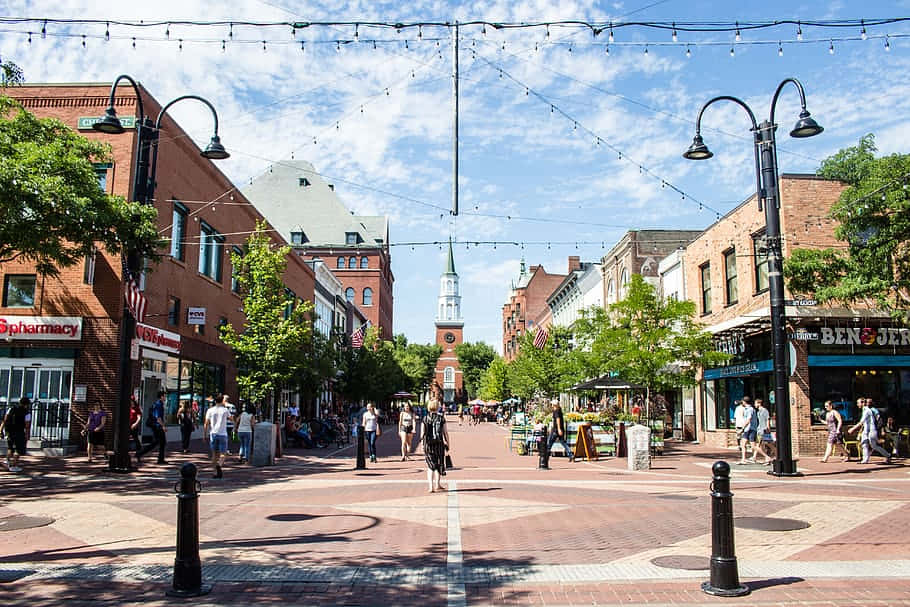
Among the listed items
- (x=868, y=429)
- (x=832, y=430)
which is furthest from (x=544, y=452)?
(x=868, y=429)

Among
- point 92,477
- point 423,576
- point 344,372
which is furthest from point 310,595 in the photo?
point 344,372

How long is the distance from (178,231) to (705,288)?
1930 centimetres

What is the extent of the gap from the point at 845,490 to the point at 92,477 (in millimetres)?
14368

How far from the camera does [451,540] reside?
29.3 ft

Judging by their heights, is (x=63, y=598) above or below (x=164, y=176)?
below

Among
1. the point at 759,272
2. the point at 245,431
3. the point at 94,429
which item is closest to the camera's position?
the point at 94,429

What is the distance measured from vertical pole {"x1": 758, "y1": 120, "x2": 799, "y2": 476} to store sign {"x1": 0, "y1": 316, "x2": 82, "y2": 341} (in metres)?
17.3

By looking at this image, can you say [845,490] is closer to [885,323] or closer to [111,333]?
[885,323]

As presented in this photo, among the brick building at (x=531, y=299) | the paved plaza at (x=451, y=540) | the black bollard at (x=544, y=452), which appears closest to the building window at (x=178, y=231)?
the paved plaza at (x=451, y=540)

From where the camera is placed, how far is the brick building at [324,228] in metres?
77.1

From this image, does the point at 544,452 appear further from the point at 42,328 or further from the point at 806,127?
the point at 42,328

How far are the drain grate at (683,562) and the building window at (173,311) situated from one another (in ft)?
66.7

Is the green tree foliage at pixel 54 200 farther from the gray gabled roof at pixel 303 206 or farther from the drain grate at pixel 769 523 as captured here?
the gray gabled roof at pixel 303 206

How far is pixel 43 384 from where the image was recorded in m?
20.6
